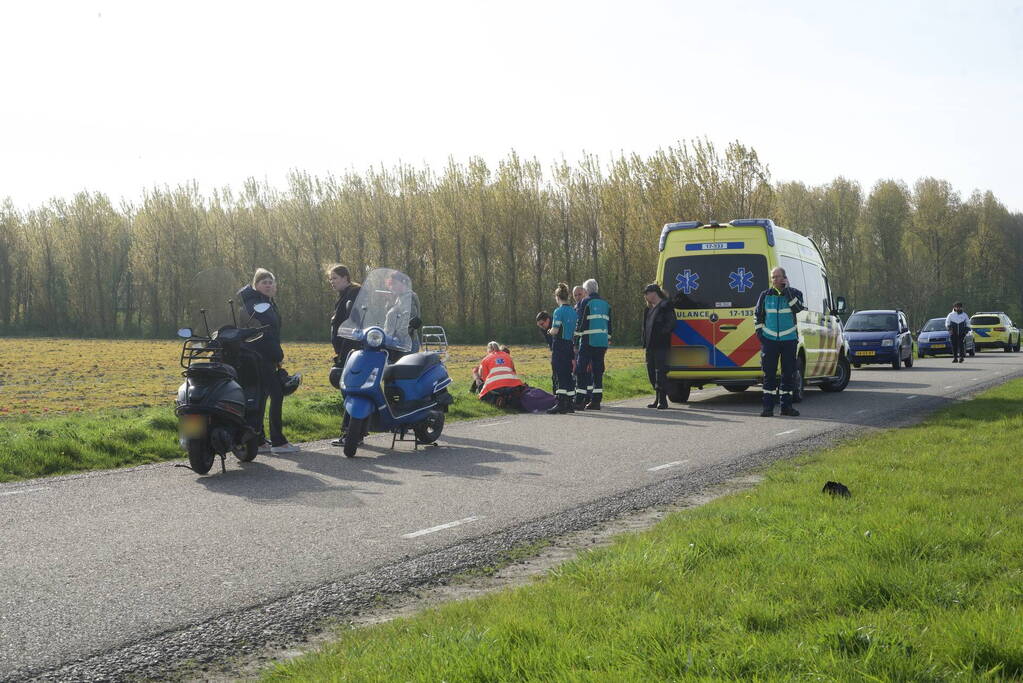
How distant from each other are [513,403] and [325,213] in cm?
5545

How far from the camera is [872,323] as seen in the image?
29844 millimetres

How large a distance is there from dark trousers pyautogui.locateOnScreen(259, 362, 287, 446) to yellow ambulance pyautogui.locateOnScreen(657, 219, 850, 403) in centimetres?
748

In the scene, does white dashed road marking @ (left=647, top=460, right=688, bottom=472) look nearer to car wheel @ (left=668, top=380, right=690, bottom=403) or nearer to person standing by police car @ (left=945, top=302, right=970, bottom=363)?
car wheel @ (left=668, top=380, right=690, bottom=403)

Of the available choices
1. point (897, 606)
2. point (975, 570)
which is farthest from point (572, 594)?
point (975, 570)

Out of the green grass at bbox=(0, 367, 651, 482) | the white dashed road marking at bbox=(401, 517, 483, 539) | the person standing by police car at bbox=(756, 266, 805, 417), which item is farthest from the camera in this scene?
the person standing by police car at bbox=(756, 266, 805, 417)

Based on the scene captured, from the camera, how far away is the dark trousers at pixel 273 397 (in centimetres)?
1086

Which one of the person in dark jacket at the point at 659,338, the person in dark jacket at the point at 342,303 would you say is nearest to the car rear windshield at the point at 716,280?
the person in dark jacket at the point at 659,338

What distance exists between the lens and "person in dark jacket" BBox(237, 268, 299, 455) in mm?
10820

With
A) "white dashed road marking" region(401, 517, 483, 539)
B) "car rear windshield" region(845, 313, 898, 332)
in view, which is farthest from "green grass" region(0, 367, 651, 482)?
"car rear windshield" region(845, 313, 898, 332)

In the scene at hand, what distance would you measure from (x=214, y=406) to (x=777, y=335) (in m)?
8.53

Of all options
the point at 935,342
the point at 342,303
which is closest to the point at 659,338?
the point at 342,303

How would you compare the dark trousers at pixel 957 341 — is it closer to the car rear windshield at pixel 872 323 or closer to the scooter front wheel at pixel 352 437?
the car rear windshield at pixel 872 323

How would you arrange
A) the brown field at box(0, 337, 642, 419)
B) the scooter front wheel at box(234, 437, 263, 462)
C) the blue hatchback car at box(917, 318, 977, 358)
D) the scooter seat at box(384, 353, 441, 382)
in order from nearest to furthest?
the scooter front wheel at box(234, 437, 263, 462) → the scooter seat at box(384, 353, 441, 382) → the brown field at box(0, 337, 642, 419) → the blue hatchback car at box(917, 318, 977, 358)

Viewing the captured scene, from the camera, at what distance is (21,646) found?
4.32 meters
